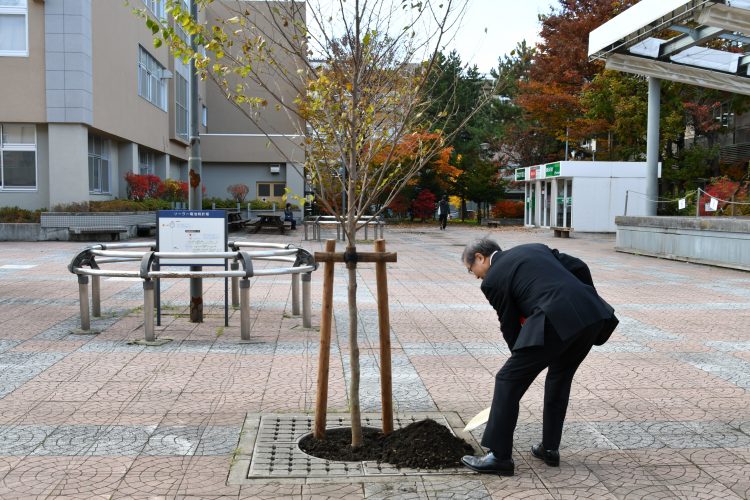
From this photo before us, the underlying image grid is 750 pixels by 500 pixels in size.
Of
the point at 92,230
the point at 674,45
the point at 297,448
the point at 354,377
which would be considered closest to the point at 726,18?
the point at 674,45

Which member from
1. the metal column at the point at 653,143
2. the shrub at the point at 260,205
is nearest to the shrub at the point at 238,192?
the shrub at the point at 260,205

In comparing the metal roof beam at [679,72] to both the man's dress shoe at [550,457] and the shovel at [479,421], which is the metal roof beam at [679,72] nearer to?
the shovel at [479,421]

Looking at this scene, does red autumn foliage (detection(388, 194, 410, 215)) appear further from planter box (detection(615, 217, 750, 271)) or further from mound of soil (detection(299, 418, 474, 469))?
mound of soil (detection(299, 418, 474, 469))

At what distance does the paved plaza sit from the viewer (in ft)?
14.3

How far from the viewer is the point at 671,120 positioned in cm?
3419

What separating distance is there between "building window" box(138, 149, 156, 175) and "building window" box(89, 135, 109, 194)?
4.66 m

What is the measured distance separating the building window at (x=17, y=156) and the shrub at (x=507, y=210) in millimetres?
30328

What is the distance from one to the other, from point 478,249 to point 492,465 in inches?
47.8

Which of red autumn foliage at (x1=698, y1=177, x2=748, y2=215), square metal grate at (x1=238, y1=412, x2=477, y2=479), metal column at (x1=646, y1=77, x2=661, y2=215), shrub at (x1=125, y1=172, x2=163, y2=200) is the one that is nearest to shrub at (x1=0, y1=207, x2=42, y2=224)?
shrub at (x1=125, y1=172, x2=163, y2=200)

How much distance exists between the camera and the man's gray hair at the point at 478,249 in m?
4.48

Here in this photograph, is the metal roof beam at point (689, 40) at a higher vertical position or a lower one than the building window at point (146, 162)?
higher

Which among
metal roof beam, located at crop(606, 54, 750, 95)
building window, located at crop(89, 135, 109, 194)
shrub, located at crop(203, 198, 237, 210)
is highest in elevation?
metal roof beam, located at crop(606, 54, 750, 95)

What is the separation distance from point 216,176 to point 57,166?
2096cm

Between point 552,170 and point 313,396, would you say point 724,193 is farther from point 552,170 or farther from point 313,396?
point 313,396
